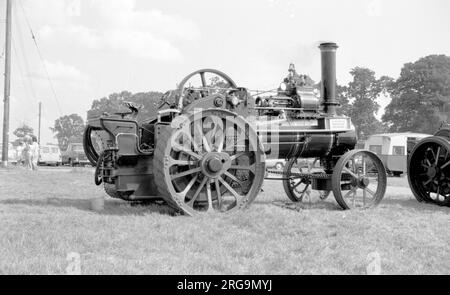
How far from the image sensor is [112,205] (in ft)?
26.7

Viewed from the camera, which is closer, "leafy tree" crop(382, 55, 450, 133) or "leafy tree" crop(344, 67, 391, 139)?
"leafy tree" crop(382, 55, 450, 133)

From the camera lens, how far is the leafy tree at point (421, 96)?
1817 inches

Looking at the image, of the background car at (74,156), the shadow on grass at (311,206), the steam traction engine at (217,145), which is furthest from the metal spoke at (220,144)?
the background car at (74,156)

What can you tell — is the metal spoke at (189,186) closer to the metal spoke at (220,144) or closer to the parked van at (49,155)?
the metal spoke at (220,144)

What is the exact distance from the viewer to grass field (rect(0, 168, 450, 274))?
4.34 m

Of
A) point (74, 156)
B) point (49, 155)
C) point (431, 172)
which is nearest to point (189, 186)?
point (431, 172)

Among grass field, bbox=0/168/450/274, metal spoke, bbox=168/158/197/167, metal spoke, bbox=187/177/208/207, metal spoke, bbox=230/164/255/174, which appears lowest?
grass field, bbox=0/168/450/274

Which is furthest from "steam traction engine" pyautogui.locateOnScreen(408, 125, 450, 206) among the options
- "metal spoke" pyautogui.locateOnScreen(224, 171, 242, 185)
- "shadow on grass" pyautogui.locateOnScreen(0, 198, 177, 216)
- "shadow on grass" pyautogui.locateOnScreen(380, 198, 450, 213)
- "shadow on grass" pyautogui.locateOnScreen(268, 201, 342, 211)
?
"shadow on grass" pyautogui.locateOnScreen(0, 198, 177, 216)

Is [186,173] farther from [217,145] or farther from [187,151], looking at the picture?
[217,145]

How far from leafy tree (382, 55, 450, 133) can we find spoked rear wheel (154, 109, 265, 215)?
41.6m

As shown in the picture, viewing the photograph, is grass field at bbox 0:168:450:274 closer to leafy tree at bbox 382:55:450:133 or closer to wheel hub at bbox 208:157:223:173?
wheel hub at bbox 208:157:223:173

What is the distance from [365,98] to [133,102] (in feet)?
164

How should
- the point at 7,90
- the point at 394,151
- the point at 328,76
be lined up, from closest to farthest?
the point at 328,76 < the point at 7,90 < the point at 394,151

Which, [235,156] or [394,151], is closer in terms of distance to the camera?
[235,156]
